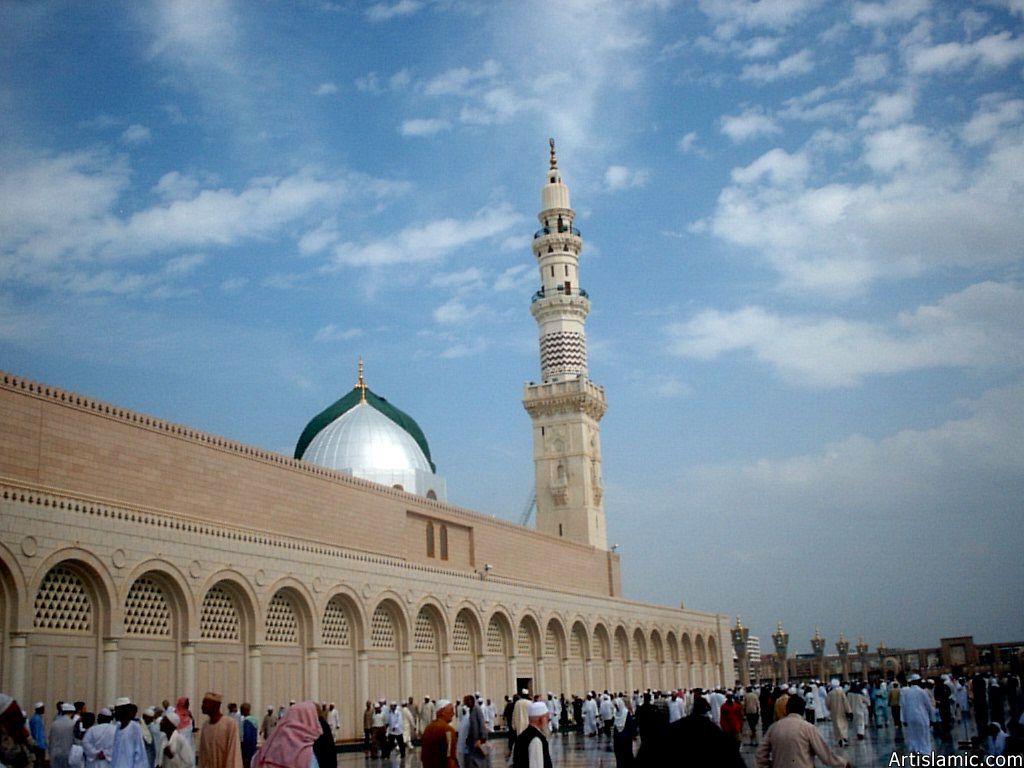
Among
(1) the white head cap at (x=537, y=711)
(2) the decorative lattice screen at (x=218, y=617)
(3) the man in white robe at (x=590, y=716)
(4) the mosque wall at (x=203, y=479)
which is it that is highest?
(4) the mosque wall at (x=203, y=479)

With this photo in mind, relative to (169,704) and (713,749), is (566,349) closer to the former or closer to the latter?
(169,704)

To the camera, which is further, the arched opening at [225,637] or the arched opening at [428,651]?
the arched opening at [428,651]

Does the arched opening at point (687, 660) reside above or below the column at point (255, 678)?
below

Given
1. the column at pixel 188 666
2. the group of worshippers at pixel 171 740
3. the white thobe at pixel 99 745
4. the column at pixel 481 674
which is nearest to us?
the group of worshippers at pixel 171 740

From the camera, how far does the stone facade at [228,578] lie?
1482 centimetres

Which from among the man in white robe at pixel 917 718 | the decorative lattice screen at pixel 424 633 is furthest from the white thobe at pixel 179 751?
the decorative lattice screen at pixel 424 633

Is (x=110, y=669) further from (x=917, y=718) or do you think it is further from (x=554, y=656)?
(x=554, y=656)

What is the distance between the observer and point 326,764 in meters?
6.75

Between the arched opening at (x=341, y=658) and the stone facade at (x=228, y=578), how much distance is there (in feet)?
0.12

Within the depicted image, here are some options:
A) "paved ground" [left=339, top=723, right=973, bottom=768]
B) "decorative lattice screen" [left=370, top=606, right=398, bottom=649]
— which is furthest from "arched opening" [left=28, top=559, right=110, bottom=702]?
"decorative lattice screen" [left=370, top=606, right=398, bottom=649]

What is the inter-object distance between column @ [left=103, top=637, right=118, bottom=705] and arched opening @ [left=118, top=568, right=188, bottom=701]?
28cm

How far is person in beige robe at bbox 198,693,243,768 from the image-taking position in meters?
6.36

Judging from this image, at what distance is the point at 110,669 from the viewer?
15.3 m

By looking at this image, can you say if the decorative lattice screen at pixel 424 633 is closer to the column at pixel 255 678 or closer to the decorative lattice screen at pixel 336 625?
the decorative lattice screen at pixel 336 625
